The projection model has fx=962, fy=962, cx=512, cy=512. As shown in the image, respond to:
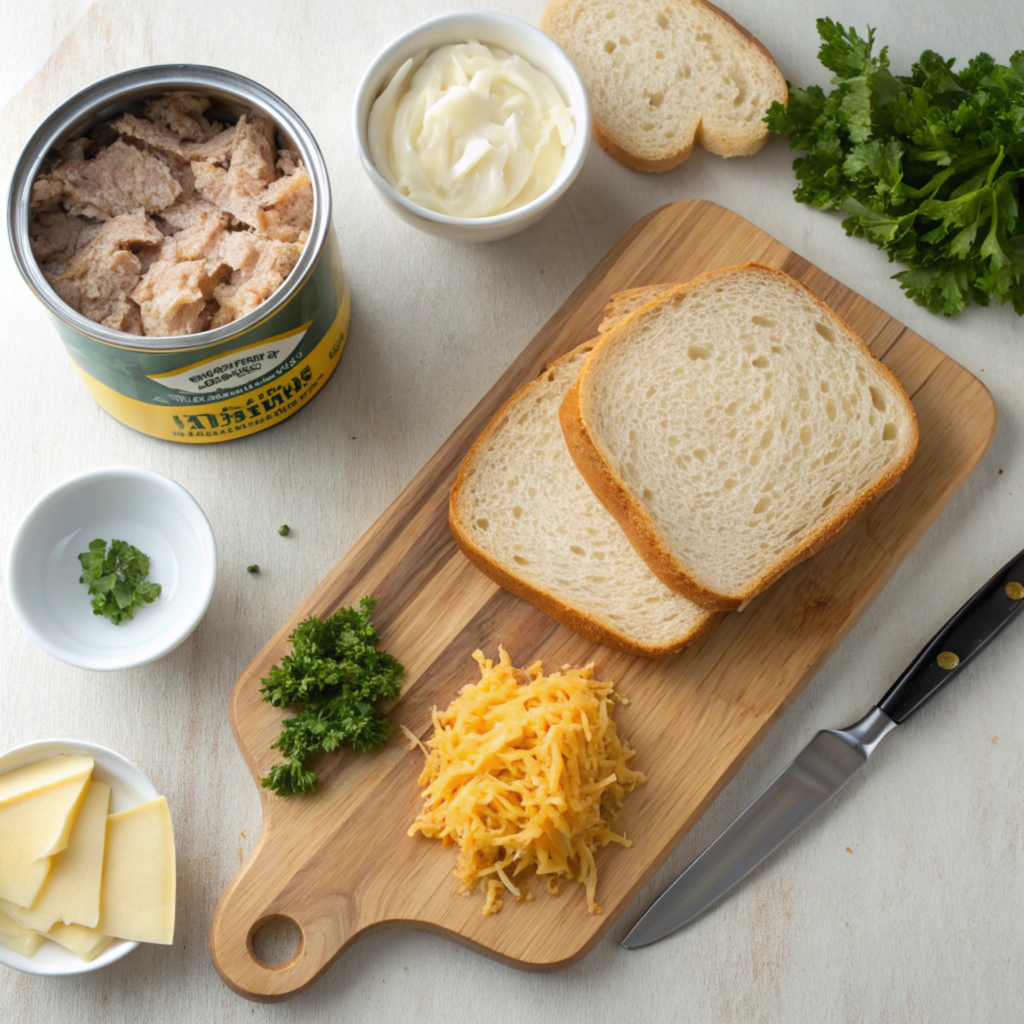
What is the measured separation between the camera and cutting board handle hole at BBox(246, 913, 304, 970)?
256cm

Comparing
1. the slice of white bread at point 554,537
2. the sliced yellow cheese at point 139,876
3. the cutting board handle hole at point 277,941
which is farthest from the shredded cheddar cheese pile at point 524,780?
the sliced yellow cheese at point 139,876

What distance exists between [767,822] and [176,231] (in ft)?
7.32

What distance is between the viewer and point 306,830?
2.55 metres

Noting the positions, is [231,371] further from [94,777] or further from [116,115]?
[94,777]

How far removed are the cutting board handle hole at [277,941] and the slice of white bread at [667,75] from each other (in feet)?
8.03

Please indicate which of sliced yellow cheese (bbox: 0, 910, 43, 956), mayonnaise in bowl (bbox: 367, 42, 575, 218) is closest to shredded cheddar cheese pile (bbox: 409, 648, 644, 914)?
sliced yellow cheese (bbox: 0, 910, 43, 956)

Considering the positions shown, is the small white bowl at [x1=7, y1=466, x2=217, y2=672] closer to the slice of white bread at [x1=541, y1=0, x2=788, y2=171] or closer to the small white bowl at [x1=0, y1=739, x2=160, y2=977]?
the small white bowl at [x1=0, y1=739, x2=160, y2=977]

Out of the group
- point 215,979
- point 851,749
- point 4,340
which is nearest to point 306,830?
point 215,979

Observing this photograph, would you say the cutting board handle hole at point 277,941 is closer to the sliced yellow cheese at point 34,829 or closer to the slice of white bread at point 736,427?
the sliced yellow cheese at point 34,829

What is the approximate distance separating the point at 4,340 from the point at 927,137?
9.15ft

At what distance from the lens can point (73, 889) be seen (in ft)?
7.91

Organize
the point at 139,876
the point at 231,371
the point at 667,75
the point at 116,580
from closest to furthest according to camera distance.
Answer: the point at 231,371 < the point at 139,876 < the point at 116,580 < the point at 667,75

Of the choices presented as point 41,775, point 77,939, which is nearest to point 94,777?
point 41,775

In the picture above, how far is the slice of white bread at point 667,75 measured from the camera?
9.81 feet
